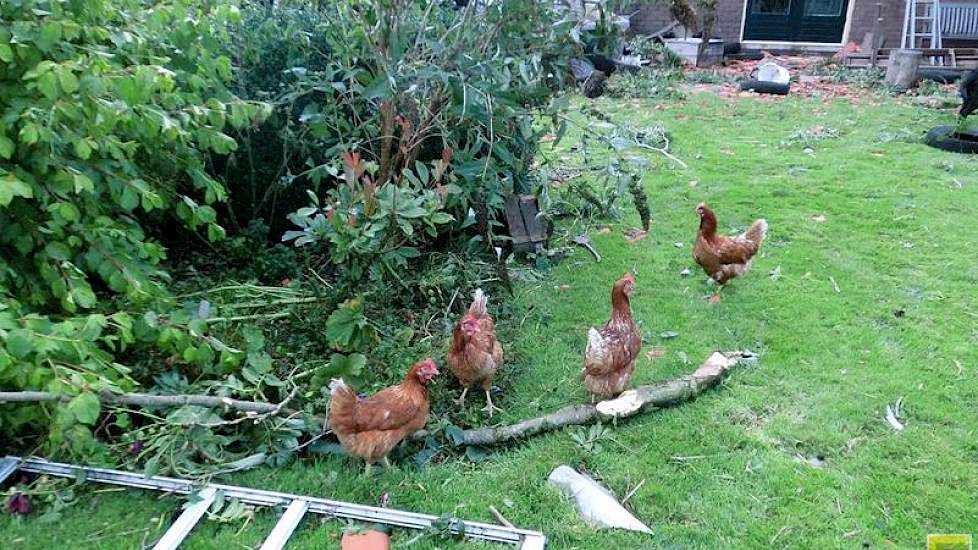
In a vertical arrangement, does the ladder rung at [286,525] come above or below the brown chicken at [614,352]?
below

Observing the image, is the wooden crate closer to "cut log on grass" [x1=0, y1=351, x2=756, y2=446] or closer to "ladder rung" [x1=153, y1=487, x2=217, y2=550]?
"cut log on grass" [x1=0, y1=351, x2=756, y2=446]

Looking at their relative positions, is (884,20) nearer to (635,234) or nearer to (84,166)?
(635,234)

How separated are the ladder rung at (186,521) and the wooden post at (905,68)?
12644 mm

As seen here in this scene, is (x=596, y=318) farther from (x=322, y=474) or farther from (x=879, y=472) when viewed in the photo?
(x=322, y=474)

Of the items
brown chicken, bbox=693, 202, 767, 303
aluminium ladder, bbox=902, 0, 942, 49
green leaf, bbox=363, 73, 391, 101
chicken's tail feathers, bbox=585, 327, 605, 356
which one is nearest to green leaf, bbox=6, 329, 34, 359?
green leaf, bbox=363, 73, 391, 101

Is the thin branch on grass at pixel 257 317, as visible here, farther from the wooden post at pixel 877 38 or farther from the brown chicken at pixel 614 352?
the wooden post at pixel 877 38

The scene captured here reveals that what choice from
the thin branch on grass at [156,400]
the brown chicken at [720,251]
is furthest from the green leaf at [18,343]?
the brown chicken at [720,251]

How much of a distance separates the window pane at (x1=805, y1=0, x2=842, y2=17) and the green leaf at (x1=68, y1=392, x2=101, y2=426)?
18543 millimetres

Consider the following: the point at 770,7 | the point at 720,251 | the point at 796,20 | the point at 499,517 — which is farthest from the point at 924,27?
the point at 499,517

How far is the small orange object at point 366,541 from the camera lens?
2420 mm

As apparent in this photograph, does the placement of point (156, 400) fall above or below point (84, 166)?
below

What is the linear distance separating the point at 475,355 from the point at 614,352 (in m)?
0.66

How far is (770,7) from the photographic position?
1675cm

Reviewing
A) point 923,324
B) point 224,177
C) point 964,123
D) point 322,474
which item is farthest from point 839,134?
point 322,474
